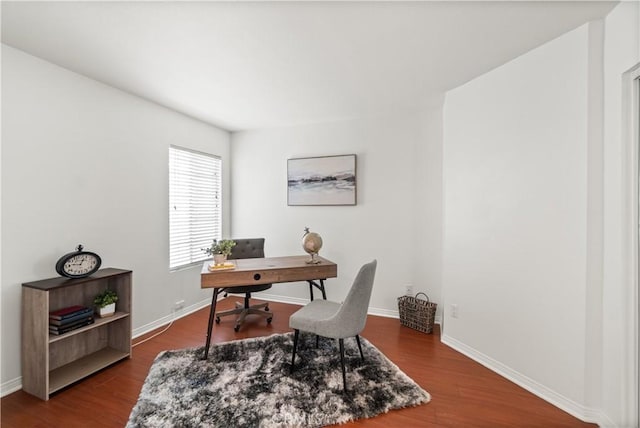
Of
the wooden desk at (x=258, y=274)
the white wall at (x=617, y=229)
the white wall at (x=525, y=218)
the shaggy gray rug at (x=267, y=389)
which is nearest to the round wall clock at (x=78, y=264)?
the wooden desk at (x=258, y=274)

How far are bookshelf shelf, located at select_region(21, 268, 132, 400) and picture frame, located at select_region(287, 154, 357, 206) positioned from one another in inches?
85.4

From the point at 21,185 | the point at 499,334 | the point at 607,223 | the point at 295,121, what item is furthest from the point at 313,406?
the point at 295,121

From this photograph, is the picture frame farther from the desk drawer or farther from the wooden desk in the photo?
the desk drawer

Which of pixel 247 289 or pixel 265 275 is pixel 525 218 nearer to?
pixel 265 275

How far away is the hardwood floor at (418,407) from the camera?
1673 millimetres

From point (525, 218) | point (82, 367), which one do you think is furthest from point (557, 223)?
point (82, 367)

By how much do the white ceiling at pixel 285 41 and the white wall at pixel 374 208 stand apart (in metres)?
0.70

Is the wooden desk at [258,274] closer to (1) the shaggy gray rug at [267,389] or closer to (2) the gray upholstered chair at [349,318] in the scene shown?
(1) the shaggy gray rug at [267,389]

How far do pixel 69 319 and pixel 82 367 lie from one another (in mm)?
483

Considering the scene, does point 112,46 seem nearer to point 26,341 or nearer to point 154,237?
point 154,237

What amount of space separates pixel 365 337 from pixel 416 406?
3.39 feet

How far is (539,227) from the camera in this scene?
1966 millimetres

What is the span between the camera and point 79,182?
91.4 inches

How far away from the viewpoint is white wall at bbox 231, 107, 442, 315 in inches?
127
